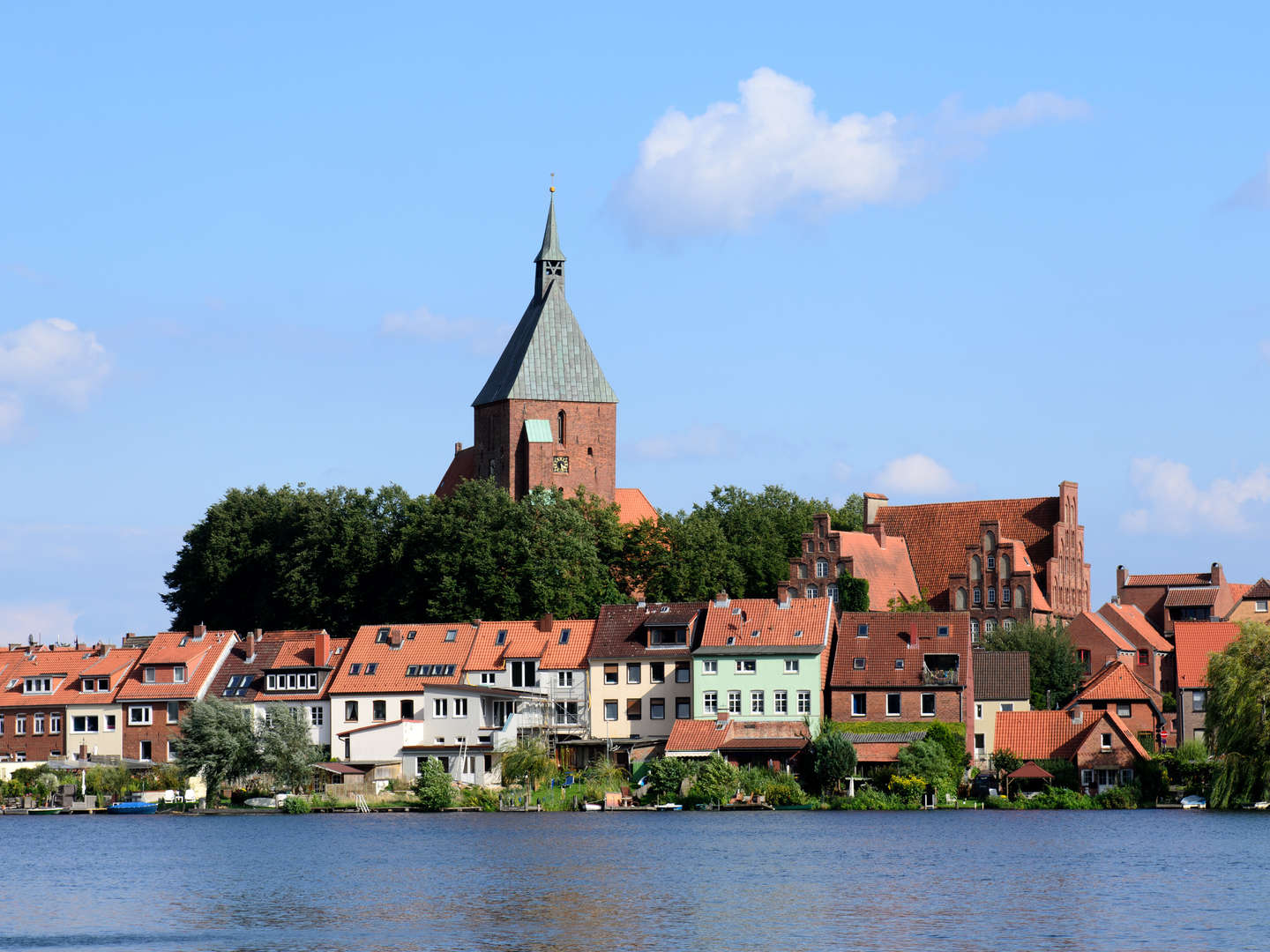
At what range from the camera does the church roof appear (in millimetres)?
133000

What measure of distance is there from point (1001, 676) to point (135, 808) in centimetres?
4083

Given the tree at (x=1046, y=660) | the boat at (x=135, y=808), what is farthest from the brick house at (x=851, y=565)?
the boat at (x=135, y=808)

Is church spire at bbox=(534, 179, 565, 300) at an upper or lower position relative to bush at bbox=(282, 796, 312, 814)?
upper

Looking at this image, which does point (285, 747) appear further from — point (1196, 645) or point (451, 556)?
point (1196, 645)

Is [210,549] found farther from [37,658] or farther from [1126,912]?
[1126,912]

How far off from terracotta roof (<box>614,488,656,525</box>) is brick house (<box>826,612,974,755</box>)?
132 ft

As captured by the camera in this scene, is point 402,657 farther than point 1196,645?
No

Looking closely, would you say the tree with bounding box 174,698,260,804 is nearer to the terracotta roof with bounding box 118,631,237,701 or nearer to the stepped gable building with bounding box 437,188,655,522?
the terracotta roof with bounding box 118,631,237,701

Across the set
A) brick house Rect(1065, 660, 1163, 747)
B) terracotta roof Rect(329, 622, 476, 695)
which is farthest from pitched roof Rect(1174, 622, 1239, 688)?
terracotta roof Rect(329, 622, 476, 695)

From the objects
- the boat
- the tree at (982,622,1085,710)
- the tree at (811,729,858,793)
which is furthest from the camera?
the tree at (982,622,1085,710)

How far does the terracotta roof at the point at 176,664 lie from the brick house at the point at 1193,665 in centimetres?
4943

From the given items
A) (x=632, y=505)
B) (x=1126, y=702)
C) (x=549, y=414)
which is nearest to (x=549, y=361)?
(x=549, y=414)

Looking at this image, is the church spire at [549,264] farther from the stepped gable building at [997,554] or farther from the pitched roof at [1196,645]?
the pitched roof at [1196,645]

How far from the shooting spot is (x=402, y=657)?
10219 cm
